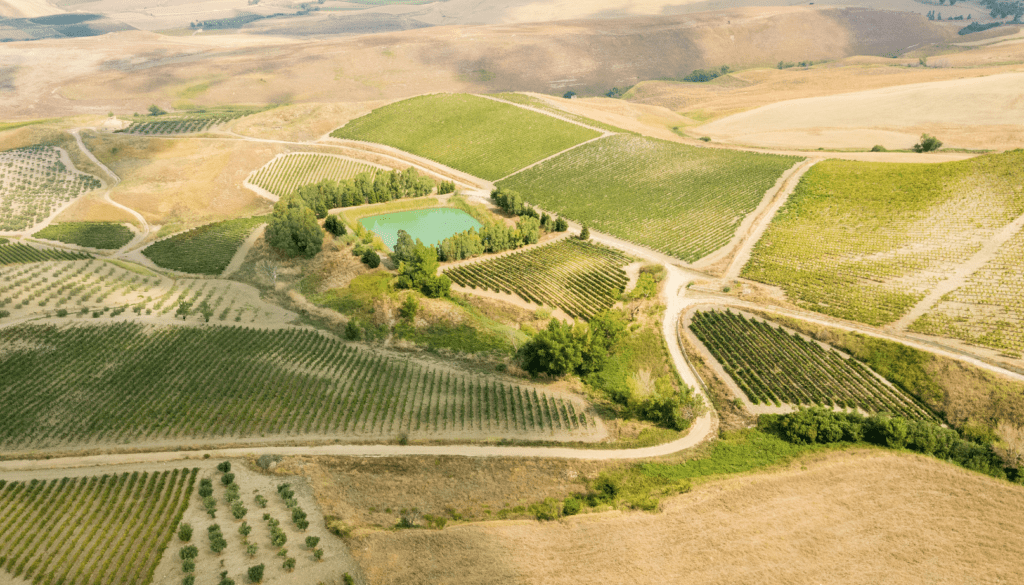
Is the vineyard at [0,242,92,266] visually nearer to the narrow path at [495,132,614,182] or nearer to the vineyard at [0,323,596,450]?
the vineyard at [0,323,596,450]

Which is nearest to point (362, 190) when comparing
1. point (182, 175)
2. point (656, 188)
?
point (182, 175)

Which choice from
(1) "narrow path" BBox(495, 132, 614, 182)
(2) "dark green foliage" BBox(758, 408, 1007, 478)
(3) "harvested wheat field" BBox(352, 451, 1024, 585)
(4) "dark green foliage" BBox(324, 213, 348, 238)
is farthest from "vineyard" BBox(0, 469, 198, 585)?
(1) "narrow path" BBox(495, 132, 614, 182)

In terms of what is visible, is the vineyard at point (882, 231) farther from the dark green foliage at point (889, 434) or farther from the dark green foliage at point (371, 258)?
the dark green foliage at point (371, 258)

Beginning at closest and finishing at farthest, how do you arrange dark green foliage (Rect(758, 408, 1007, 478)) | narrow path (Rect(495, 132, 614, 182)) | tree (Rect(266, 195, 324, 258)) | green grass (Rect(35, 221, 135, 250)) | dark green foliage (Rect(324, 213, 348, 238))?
dark green foliage (Rect(758, 408, 1007, 478)) < tree (Rect(266, 195, 324, 258)) < dark green foliage (Rect(324, 213, 348, 238)) < green grass (Rect(35, 221, 135, 250)) < narrow path (Rect(495, 132, 614, 182))

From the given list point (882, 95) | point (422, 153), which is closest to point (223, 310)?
point (422, 153)

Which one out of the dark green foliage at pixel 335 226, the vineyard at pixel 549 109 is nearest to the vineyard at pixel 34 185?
the dark green foliage at pixel 335 226
